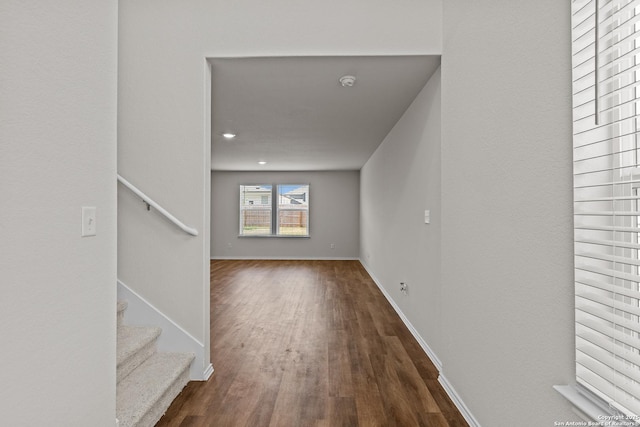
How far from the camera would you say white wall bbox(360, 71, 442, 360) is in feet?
8.33

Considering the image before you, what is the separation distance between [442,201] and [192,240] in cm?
177

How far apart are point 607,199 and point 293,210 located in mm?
7676

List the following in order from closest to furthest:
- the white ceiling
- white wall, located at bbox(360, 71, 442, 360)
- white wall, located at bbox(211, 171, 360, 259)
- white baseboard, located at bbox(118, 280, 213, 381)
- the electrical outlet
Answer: white baseboard, located at bbox(118, 280, 213, 381) < the white ceiling < white wall, located at bbox(360, 71, 442, 360) < the electrical outlet < white wall, located at bbox(211, 171, 360, 259)

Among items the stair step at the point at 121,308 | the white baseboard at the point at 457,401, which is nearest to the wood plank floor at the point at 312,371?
the white baseboard at the point at 457,401

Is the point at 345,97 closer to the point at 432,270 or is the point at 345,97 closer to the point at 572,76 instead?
the point at 432,270

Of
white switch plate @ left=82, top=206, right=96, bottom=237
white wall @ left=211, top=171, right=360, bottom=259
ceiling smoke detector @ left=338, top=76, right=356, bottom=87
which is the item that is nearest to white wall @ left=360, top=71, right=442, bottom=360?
ceiling smoke detector @ left=338, top=76, right=356, bottom=87

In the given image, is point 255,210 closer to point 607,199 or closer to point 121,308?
point 121,308

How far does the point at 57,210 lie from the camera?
1.15 meters

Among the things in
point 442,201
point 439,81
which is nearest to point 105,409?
point 442,201

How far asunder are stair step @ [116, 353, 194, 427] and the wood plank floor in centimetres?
9

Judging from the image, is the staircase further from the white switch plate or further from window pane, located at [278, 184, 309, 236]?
window pane, located at [278, 184, 309, 236]

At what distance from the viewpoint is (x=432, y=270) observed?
8.57 ft

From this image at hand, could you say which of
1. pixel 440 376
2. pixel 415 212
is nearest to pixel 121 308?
pixel 440 376

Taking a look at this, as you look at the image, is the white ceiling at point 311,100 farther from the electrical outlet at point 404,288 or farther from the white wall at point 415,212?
the electrical outlet at point 404,288
